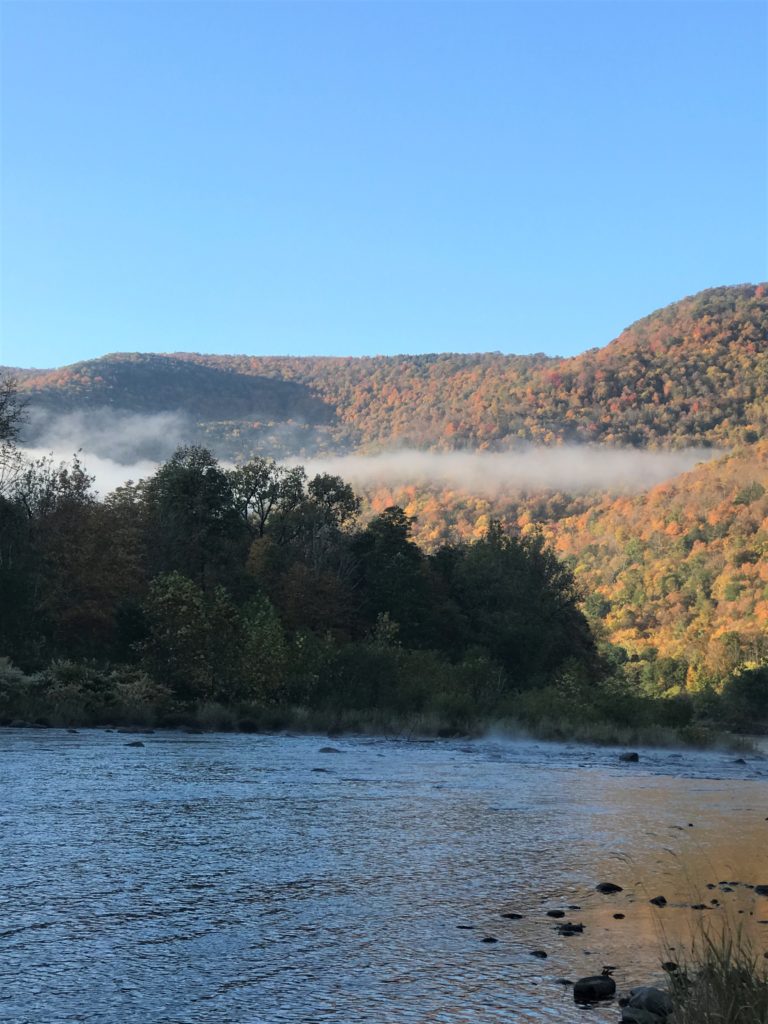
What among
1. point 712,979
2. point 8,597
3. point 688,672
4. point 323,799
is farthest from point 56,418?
point 712,979

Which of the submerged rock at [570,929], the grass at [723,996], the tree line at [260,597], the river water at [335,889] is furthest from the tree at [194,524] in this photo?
the grass at [723,996]

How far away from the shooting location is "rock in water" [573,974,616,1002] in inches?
294

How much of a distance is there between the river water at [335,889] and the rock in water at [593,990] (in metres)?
0.26

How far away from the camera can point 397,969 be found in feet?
26.6

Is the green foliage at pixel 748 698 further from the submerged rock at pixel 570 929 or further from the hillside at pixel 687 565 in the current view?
the submerged rock at pixel 570 929

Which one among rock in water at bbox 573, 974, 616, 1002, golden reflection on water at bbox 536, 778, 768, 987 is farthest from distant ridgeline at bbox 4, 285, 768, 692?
rock in water at bbox 573, 974, 616, 1002

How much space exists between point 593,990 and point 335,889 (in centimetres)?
410

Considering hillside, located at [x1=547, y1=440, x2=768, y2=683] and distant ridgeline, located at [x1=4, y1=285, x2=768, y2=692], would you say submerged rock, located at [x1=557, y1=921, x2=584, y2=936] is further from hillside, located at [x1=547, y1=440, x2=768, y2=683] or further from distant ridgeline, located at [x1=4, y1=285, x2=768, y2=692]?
hillside, located at [x1=547, y1=440, x2=768, y2=683]

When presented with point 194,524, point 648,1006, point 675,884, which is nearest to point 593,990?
point 648,1006

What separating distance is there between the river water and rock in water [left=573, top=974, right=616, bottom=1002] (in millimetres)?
260

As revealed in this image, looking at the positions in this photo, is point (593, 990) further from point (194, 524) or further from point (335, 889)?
point (194, 524)

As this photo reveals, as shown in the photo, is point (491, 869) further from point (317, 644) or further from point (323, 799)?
point (317, 644)

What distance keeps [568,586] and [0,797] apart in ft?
204

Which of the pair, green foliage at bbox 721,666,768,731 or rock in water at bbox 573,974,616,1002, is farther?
green foliage at bbox 721,666,768,731
